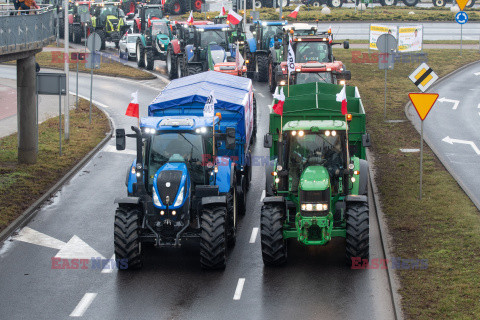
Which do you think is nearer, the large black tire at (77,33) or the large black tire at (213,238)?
the large black tire at (213,238)

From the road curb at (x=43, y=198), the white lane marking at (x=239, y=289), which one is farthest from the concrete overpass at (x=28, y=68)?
the white lane marking at (x=239, y=289)

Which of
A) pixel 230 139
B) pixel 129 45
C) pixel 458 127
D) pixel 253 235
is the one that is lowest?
pixel 253 235

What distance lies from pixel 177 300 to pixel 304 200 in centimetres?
313

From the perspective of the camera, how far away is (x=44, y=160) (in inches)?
1078

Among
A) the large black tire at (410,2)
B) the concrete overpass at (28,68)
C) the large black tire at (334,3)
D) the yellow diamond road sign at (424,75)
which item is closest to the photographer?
the yellow diamond road sign at (424,75)

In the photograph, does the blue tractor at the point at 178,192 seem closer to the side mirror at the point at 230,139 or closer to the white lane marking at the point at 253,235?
the side mirror at the point at 230,139

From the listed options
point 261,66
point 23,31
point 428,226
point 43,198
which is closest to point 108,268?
point 43,198

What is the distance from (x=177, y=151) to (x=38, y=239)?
14.3 ft

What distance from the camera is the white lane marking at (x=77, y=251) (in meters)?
18.6

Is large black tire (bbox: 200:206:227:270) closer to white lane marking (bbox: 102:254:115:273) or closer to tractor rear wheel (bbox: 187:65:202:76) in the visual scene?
white lane marking (bbox: 102:254:115:273)

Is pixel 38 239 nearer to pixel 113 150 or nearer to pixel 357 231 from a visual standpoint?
pixel 357 231

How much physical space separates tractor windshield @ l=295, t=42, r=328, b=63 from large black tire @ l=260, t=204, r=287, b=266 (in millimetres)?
16491

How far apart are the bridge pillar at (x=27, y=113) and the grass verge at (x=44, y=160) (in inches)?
15.7

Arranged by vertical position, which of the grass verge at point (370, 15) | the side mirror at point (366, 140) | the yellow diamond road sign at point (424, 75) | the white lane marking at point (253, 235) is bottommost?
the white lane marking at point (253, 235)
